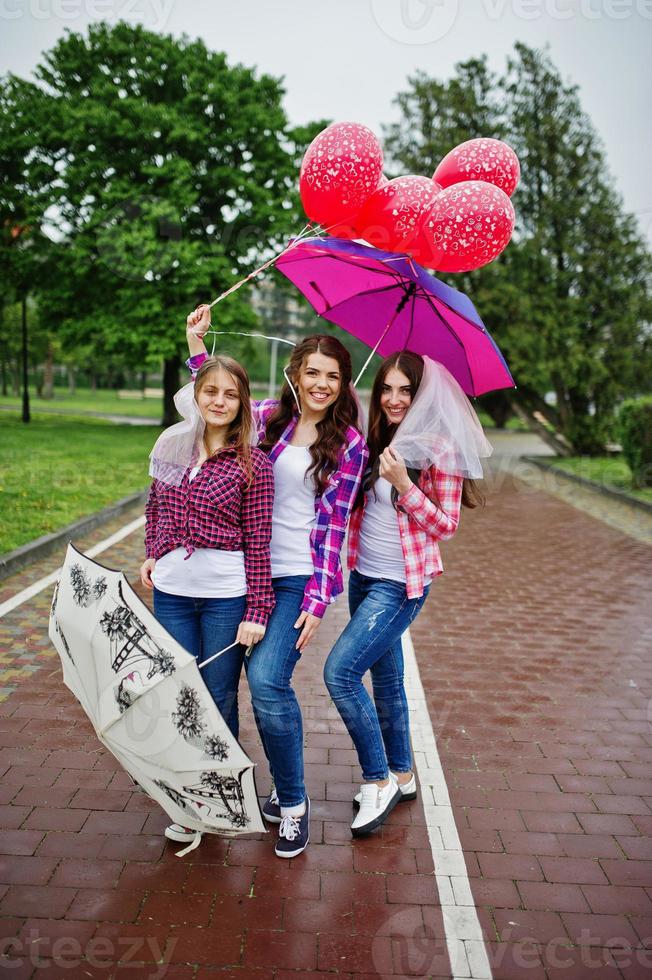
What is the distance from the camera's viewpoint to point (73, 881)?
2.93 metres

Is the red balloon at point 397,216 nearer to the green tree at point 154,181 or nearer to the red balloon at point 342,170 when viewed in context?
the red balloon at point 342,170

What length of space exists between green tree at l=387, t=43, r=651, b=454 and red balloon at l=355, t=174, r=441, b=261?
19.3 metres

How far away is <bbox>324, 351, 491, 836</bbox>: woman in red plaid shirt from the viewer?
3258 mm

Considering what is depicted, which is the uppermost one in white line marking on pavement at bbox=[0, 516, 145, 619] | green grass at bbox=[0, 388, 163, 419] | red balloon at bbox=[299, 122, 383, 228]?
red balloon at bbox=[299, 122, 383, 228]

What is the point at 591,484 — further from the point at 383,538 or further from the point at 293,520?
the point at 293,520

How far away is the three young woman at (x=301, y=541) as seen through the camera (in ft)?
10.1

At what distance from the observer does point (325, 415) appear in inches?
130

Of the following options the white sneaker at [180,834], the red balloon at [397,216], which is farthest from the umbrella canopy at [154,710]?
the red balloon at [397,216]

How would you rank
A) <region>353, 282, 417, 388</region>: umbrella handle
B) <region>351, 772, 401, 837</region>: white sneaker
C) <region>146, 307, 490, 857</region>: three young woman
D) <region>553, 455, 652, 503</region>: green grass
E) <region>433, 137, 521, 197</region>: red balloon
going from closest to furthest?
<region>146, 307, 490, 857</region>: three young woman → <region>351, 772, 401, 837</region>: white sneaker → <region>353, 282, 417, 388</region>: umbrella handle → <region>433, 137, 521, 197</region>: red balloon → <region>553, 455, 652, 503</region>: green grass

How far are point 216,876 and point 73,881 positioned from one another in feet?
1.78

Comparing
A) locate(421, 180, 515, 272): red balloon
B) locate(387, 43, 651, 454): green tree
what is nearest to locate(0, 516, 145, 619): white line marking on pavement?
locate(421, 180, 515, 272): red balloon

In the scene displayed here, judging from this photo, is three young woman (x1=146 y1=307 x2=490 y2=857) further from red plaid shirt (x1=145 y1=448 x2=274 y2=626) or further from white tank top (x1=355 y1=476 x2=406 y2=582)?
red plaid shirt (x1=145 y1=448 x2=274 y2=626)

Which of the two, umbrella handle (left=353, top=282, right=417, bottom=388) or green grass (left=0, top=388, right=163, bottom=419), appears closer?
umbrella handle (left=353, top=282, right=417, bottom=388)

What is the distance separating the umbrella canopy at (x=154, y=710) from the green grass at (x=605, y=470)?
13.1 metres
